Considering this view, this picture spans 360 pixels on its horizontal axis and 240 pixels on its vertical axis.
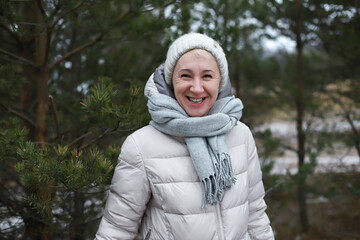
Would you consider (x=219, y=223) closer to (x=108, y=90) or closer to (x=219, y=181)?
(x=219, y=181)

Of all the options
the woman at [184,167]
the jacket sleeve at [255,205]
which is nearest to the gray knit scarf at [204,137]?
the woman at [184,167]

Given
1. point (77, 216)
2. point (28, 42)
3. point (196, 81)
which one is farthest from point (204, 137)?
point (28, 42)

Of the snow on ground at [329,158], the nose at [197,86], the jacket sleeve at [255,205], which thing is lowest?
the snow on ground at [329,158]

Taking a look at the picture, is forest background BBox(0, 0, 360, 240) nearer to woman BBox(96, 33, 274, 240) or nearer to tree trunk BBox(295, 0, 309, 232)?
tree trunk BBox(295, 0, 309, 232)

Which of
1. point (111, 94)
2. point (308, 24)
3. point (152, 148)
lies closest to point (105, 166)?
point (152, 148)

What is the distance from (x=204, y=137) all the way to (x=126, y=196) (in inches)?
19.5

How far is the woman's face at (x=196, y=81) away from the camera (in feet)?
5.54

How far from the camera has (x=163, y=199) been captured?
1602 mm

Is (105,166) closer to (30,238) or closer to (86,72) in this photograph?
(30,238)

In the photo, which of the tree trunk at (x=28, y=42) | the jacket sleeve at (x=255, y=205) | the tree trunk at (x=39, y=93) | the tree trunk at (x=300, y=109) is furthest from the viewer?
the tree trunk at (x=300, y=109)

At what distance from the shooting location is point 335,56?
5.92m

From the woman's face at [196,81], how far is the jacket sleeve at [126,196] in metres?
0.37

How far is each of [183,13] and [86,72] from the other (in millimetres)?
1579

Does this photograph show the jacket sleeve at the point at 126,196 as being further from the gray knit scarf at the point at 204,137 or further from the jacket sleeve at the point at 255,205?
the jacket sleeve at the point at 255,205
